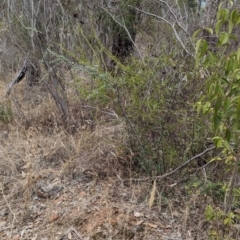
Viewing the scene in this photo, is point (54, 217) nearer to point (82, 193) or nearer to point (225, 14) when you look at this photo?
point (82, 193)

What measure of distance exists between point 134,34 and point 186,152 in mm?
2550

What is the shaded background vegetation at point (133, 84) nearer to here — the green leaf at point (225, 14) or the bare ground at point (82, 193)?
the bare ground at point (82, 193)

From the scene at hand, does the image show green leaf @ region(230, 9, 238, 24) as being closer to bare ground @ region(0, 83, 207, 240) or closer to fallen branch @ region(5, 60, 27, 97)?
bare ground @ region(0, 83, 207, 240)

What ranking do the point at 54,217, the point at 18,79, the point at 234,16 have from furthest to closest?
the point at 18,79 → the point at 54,217 → the point at 234,16

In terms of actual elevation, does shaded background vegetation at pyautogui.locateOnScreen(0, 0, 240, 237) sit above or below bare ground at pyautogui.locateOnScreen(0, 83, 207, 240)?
above

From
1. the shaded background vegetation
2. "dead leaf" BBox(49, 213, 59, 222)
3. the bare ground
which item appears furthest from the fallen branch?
"dead leaf" BBox(49, 213, 59, 222)

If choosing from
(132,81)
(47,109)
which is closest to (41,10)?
(47,109)

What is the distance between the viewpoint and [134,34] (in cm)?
425

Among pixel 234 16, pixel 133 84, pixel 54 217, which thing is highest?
pixel 234 16

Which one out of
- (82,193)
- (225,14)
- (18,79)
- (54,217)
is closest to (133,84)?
(82,193)

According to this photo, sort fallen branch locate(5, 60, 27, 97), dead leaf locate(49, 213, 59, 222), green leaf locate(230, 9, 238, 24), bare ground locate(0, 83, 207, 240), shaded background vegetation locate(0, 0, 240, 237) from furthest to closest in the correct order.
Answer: fallen branch locate(5, 60, 27, 97)
shaded background vegetation locate(0, 0, 240, 237)
dead leaf locate(49, 213, 59, 222)
bare ground locate(0, 83, 207, 240)
green leaf locate(230, 9, 238, 24)

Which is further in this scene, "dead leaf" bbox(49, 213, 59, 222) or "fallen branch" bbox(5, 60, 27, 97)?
"fallen branch" bbox(5, 60, 27, 97)

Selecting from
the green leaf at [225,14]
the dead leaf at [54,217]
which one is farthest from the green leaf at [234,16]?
the dead leaf at [54,217]

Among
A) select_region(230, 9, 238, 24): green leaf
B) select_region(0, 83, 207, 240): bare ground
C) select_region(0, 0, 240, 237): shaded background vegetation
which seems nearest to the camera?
select_region(230, 9, 238, 24): green leaf
